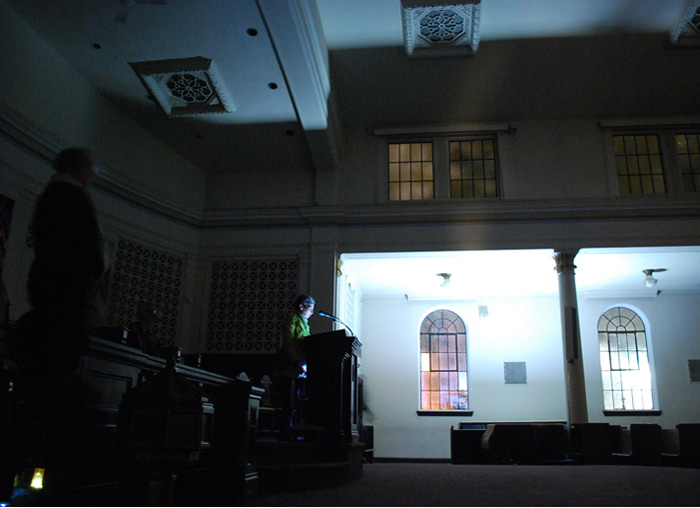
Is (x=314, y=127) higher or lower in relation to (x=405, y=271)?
higher

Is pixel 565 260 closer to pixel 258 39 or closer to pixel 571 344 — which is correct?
pixel 571 344

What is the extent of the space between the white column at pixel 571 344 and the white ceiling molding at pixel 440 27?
146 inches

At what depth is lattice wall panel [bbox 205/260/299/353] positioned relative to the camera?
935 cm

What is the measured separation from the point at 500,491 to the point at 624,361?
10851 millimetres

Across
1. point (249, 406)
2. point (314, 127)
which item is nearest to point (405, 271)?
point (314, 127)

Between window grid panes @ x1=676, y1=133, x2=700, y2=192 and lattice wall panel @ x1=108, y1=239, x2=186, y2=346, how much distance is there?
8.58m

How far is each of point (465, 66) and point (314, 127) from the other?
2.46m

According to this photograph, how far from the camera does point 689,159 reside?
9555 mm

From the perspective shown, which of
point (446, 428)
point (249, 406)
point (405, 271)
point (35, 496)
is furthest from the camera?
point (446, 428)

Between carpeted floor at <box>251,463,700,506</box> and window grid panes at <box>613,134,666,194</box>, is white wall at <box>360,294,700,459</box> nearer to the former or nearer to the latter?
window grid panes at <box>613,134,666,194</box>

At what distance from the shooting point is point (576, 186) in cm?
938

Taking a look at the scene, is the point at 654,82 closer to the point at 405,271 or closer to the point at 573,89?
the point at 573,89

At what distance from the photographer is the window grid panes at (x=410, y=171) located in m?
9.85

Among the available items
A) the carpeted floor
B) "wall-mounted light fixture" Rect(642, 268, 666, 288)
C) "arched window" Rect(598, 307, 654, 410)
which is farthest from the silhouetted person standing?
"arched window" Rect(598, 307, 654, 410)
